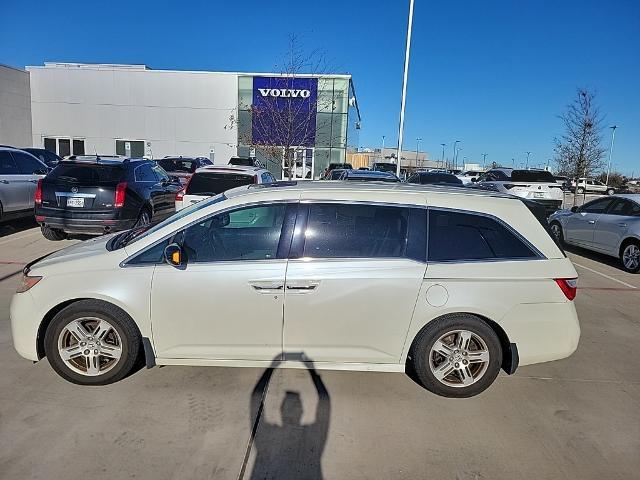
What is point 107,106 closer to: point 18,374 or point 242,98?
point 242,98

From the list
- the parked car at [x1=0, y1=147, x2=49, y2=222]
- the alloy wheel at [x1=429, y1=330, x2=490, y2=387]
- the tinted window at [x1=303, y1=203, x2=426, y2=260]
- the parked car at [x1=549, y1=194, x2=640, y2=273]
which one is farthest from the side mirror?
the parked car at [x1=0, y1=147, x2=49, y2=222]

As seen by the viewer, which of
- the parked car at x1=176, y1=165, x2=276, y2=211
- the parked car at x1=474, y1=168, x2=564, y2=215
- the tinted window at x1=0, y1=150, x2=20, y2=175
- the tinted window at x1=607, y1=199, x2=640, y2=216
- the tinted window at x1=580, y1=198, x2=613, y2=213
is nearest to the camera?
the parked car at x1=176, y1=165, x2=276, y2=211

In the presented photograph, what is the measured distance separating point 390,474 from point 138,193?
7606 millimetres

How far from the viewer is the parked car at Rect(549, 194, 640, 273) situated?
8.46 meters

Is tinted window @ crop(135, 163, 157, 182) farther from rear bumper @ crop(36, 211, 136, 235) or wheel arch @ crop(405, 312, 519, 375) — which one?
wheel arch @ crop(405, 312, 519, 375)

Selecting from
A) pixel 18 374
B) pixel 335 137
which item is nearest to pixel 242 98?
pixel 335 137

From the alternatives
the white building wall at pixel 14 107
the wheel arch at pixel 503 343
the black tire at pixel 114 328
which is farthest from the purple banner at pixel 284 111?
the white building wall at pixel 14 107

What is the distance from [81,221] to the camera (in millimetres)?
8109

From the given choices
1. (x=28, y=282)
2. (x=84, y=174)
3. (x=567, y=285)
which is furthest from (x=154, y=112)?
(x=567, y=285)

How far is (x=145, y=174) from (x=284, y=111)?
12558 mm

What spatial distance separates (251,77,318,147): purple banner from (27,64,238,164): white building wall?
140 inches

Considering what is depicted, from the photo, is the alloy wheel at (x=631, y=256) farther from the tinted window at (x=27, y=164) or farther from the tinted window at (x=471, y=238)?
the tinted window at (x=27, y=164)

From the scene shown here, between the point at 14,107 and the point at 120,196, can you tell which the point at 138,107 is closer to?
the point at 14,107

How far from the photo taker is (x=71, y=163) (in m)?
8.39
